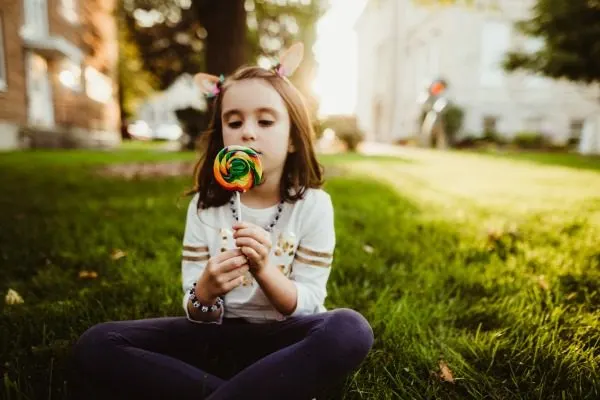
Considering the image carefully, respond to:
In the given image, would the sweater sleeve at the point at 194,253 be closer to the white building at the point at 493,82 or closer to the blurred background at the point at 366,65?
the blurred background at the point at 366,65

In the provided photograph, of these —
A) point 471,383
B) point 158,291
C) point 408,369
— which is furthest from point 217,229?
point 471,383

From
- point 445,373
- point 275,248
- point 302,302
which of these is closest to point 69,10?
point 275,248

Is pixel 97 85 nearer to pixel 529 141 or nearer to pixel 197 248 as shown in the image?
pixel 197 248

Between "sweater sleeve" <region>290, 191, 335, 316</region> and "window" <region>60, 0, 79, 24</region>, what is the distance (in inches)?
722

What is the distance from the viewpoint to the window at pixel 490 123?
2400 cm

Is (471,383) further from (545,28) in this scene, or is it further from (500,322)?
(545,28)

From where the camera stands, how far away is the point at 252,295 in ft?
5.54

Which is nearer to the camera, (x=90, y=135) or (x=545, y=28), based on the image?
(x=545, y=28)

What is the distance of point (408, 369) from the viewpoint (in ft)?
5.37

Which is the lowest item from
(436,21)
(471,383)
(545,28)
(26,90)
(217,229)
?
(471,383)

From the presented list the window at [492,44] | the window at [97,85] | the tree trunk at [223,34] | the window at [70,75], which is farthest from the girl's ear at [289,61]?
the window at [492,44]

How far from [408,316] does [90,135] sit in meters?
18.5

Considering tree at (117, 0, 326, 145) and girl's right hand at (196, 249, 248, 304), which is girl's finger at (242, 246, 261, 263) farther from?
tree at (117, 0, 326, 145)

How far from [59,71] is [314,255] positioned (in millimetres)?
17735
